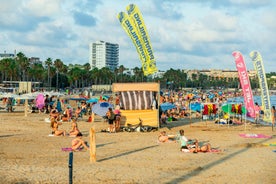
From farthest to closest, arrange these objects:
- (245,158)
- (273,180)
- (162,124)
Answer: (162,124) < (245,158) < (273,180)

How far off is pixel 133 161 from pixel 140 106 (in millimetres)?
Result: 7901

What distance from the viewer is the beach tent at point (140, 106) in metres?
18.8

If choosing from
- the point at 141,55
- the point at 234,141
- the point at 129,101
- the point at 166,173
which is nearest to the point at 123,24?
the point at 141,55

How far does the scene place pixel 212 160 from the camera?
11656mm

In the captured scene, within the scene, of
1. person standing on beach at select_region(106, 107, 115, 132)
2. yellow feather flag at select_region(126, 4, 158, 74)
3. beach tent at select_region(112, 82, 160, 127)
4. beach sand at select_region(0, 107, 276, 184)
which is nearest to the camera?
beach sand at select_region(0, 107, 276, 184)

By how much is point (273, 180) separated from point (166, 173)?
2.47 m

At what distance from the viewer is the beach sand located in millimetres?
9059

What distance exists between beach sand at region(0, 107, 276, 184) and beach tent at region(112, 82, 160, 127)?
1.71 m

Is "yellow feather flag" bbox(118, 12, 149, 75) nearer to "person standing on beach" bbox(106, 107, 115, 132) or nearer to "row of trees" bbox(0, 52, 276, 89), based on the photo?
"person standing on beach" bbox(106, 107, 115, 132)

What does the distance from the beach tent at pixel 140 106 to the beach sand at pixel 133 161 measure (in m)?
1.71

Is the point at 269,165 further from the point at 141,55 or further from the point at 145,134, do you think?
the point at 141,55

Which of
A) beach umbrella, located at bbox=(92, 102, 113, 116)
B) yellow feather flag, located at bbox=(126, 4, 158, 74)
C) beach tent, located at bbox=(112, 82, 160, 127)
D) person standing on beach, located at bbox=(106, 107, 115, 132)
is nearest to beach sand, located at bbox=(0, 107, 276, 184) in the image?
person standing on beach, located at bbox=(106, 107, 115, 132)

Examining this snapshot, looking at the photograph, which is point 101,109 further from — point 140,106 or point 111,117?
point 111,117

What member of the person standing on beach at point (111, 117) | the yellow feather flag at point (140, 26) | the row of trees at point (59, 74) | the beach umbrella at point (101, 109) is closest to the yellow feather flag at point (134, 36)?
the yellow feather flag at point (140, 26)
